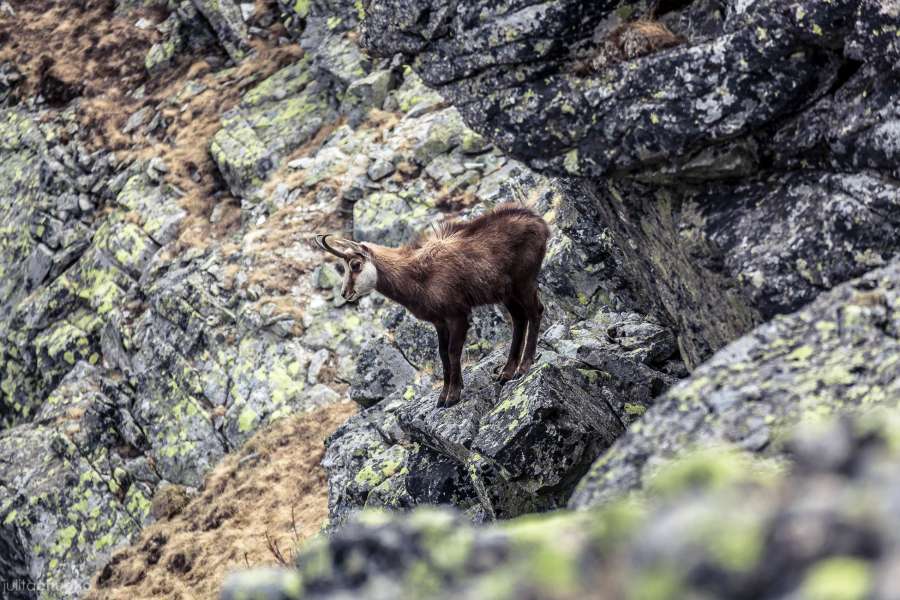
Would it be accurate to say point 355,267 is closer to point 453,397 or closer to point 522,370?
point 453,397

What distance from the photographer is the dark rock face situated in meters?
8.31

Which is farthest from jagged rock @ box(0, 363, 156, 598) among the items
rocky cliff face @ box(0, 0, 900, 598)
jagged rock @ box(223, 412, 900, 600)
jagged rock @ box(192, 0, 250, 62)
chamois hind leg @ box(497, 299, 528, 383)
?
jagged rock @ box(223, 412, 900, 600)

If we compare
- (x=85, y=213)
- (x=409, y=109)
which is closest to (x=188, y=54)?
(x=85, y=213)

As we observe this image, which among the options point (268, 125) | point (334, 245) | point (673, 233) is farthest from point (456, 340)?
point (268, 125)

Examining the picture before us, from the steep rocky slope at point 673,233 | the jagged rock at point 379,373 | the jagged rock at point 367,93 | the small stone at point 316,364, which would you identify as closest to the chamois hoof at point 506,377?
the steep rocky slope at point 673,233

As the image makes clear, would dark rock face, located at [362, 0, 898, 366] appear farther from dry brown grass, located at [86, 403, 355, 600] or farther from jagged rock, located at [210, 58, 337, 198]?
jagged rock, located at [210, 58, 337, 198]

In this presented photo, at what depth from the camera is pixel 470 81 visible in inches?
425

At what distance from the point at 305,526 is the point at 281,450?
2706 millimetres

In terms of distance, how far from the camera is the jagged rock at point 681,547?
2.81 meters

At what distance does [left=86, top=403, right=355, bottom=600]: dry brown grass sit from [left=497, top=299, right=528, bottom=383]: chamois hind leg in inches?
201

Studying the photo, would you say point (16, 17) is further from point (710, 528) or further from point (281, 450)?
point (710, 528)

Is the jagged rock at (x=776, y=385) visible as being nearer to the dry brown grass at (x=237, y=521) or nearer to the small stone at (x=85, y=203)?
the dry brown grass at (x=237, y=521)

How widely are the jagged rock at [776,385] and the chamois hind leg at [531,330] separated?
5860 millimetres

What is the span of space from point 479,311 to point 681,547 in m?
12.8
